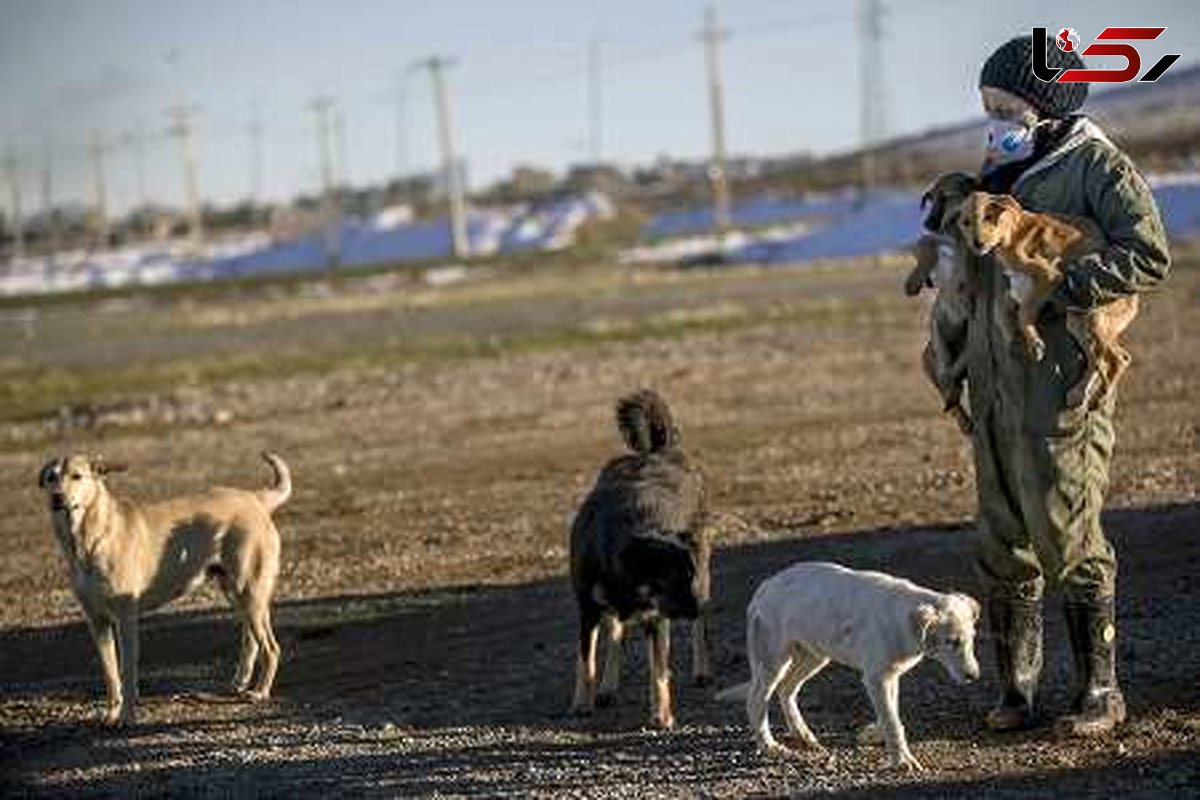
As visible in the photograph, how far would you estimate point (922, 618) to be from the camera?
26.0 ft

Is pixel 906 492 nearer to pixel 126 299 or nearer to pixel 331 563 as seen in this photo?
pixel 331 563

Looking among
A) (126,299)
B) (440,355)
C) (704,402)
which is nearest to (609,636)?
(704,402)

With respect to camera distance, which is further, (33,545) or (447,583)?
(33,545)

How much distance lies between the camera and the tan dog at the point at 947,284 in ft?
27.6

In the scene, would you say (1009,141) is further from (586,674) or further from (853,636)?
(586,674)

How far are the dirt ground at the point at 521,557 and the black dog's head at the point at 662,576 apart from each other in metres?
0.52

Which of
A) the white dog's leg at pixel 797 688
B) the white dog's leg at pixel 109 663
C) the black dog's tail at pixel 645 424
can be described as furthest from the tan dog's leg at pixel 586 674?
the white dog's leg at pixel 109 663

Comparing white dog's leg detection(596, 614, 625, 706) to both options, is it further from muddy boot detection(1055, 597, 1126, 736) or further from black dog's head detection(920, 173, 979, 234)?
black dog's head detection(920, 173, 979, 234)

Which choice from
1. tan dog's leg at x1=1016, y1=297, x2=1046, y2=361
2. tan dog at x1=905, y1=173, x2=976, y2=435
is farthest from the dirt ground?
tan dog's leg at x1=1016, y1=297, x2=1046, y2=361

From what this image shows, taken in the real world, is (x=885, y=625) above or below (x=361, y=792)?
above

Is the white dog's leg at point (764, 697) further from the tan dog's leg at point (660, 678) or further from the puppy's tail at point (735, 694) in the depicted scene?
the tan dog's leg at point (660, 678)

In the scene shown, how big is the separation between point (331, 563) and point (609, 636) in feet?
18.7

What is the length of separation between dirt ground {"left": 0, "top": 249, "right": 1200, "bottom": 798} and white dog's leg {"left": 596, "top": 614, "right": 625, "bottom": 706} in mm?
183

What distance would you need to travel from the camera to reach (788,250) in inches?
2781
